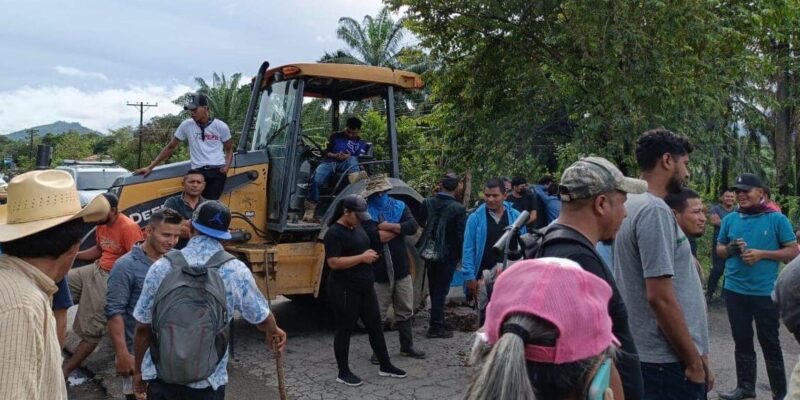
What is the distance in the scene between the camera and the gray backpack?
2.85 meters

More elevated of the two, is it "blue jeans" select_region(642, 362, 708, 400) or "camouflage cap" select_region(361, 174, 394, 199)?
"camouflage cap" select_region(361, 174, 394, 199)

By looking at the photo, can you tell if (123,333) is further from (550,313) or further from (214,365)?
(550,313)

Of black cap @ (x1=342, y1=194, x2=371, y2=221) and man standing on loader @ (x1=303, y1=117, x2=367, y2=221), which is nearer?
black cap @ (x1=342, y1=194, x2=371, y2=221)

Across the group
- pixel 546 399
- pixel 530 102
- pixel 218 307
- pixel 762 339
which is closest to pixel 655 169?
pixel 546 399

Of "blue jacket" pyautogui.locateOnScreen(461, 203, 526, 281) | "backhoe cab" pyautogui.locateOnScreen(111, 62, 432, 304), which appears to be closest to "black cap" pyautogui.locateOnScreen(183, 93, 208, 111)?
"backhoe cab" pyautogui.locateOnScreen(111, 62, 432, 304)

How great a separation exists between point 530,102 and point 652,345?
7.85 meters

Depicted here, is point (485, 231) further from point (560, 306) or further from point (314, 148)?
point (560, 306)

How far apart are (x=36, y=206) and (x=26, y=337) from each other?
532mm

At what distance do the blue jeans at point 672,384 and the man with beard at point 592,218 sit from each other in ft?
2.00

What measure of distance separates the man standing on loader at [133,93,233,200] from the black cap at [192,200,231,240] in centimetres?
333

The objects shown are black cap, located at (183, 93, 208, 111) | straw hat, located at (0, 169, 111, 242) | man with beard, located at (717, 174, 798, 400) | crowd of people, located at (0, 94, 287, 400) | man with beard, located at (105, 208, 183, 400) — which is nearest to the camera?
crowd of people, located at (0, 94, 287, 400)

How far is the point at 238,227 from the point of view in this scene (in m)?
6.86

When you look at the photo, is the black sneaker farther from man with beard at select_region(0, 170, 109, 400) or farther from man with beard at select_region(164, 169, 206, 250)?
man with beard at select_region(0, 170, 109, 400)

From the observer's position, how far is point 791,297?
88.4 inches
